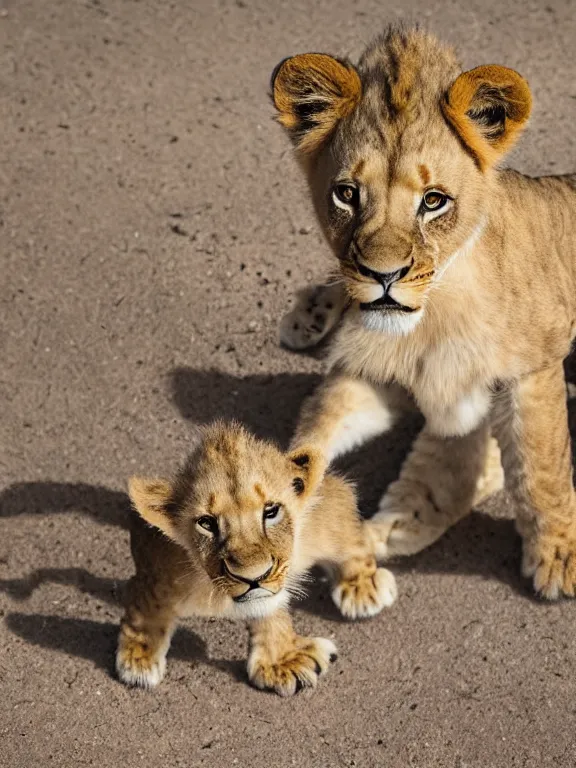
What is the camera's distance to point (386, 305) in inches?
117

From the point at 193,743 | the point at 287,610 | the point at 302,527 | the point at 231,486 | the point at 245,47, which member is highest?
the point at 245,47

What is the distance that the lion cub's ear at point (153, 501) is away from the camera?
302cm

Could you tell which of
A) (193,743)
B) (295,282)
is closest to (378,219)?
(193,743)

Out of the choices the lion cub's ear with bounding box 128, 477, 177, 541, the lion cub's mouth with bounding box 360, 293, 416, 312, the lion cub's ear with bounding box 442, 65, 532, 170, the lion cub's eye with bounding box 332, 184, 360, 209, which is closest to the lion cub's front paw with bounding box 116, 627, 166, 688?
the lion cub's ear with bounding box 128, 477, 177, 541

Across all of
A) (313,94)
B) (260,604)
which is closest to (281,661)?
(260,604)

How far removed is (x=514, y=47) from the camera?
5.74m

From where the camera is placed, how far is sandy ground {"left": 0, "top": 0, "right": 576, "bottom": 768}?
10.8 feet

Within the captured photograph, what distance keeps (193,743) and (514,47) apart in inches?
150

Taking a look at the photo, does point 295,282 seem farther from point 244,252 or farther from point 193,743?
point 193,743

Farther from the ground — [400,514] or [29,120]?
[29,120]

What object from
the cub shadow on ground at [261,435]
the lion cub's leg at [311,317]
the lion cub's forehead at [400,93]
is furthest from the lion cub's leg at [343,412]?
the lion cub's forehead at [400,93]

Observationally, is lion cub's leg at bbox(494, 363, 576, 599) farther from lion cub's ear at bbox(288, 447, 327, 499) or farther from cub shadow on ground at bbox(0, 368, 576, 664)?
lion cub's ear at bbox(288, 447, 327, 499)

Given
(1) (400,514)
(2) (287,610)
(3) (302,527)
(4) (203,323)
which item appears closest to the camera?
(3) (302,527)

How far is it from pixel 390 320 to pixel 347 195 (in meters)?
0.33
